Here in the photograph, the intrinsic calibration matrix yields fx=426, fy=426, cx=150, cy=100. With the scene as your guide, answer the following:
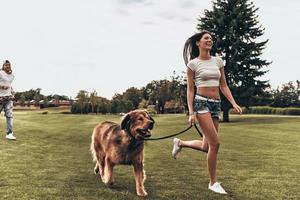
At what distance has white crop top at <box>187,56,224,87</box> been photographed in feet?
23.7

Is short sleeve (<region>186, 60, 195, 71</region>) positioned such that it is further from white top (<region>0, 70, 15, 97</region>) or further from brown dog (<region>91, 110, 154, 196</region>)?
white top (<region>0, 70, 15, 97</region>)

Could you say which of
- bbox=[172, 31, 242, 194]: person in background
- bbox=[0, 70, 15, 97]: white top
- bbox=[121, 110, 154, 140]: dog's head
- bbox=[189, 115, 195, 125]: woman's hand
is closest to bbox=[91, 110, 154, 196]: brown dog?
bbox=[121, 110, 154, 140]: dog's head

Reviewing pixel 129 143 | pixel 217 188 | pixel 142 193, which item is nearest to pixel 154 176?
pixel 217 188

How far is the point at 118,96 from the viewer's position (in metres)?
79.9

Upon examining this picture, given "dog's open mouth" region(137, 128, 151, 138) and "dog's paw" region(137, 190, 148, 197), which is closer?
"dog's open mouth" region(137, 128, 151, 138)

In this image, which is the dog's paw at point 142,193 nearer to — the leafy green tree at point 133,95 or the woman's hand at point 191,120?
the woman's hand at point 191,120

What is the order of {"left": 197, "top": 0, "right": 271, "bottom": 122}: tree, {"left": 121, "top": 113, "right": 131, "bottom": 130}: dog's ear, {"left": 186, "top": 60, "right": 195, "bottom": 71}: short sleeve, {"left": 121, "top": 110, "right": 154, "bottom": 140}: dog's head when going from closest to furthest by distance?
{"left": 121, "top": 110, "right": 154, "bottom": 140}: dog's head, {"left": 121, "top": 113, "right": 131, "bottom": 130}: dog's ear, {"left": 186, "top": 60, "right": 195, "bottom": 71}: short sleeve, {"left": 197, "top": 0, "right": 271, "bottom": 122}: tree

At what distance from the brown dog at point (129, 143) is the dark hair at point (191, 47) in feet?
5.79

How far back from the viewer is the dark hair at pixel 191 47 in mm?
7577

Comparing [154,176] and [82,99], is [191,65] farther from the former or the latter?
[82,99]

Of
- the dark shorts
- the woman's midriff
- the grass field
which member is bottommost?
the grass field

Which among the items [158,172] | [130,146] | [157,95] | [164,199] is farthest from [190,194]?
[157,95]

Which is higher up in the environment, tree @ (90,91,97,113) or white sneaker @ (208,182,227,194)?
tree @ (90,91,97,113)

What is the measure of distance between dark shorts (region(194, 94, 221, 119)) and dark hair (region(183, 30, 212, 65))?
89cm
